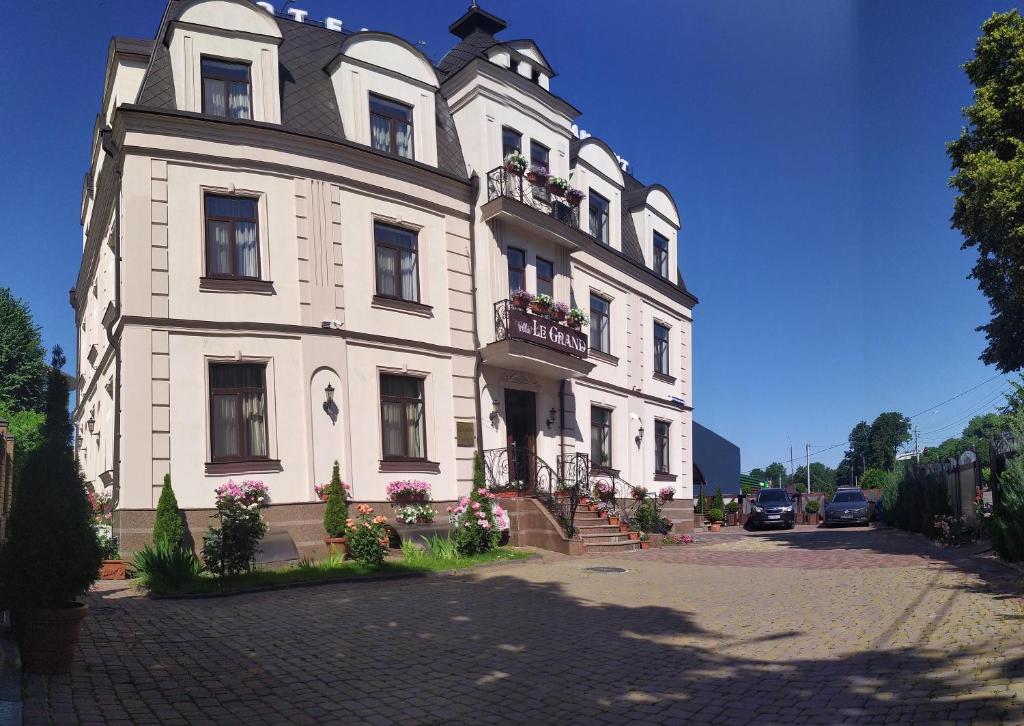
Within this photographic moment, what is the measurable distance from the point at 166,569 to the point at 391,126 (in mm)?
10653

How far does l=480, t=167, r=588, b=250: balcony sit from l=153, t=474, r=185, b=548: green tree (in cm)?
926

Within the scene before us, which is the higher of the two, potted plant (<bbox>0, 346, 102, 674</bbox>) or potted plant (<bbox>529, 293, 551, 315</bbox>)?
potted plant (<bbox>529, 293, 551, 315</bbox>)

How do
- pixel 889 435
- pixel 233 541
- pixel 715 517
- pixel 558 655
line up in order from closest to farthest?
pixel 558 655 < pixel 233 541 < pixel 715 517 < pixel 889 435

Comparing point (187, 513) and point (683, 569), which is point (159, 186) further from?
point (683, 569)

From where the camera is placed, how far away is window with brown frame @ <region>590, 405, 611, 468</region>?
21.9m

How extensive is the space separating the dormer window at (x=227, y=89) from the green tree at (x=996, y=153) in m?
12.9

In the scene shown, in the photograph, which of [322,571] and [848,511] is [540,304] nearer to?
[322,571]

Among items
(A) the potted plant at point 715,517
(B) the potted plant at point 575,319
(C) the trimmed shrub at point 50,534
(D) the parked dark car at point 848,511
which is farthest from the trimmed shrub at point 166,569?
(D) the parked dark car at point 848,511

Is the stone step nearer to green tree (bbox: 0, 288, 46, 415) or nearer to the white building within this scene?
the white building

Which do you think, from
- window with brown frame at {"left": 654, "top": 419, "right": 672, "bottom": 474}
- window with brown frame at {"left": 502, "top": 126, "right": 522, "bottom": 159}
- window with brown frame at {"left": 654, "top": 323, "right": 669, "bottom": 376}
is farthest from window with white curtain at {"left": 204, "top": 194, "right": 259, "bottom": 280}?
window with brown frame at {"left": 654, "top": 419, "right": 672, "bottom": 474}

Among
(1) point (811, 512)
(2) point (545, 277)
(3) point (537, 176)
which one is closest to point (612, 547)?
(2) point (545, 277)

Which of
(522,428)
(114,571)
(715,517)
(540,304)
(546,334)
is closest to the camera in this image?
(114,571)

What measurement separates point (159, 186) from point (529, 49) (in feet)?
35.4

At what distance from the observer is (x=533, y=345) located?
17922 mm
